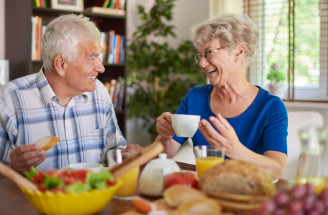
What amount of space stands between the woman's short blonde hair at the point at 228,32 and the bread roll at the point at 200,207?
1228 millimetres

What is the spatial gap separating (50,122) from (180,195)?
1107 millimetres

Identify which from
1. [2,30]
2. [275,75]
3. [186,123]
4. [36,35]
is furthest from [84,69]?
[275,75]

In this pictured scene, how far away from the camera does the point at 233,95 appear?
6.50 feet

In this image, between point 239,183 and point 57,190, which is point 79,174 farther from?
point 239,183

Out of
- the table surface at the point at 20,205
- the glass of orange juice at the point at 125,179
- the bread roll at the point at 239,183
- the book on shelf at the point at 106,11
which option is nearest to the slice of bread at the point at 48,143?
the table surface at the point at 20,205

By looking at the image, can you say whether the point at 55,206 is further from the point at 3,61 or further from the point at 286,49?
the point at 286,49

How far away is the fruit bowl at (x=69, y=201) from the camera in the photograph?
89 cm

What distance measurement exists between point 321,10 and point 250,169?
2875mm

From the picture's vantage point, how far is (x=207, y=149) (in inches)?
50.0

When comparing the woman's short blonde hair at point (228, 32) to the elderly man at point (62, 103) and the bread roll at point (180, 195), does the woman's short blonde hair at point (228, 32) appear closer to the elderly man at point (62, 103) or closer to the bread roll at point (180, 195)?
the elderly man at point (62, 103)

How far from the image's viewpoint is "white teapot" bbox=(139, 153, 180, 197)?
3.63ft

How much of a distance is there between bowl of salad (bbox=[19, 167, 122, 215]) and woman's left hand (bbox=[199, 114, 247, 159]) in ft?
1.72

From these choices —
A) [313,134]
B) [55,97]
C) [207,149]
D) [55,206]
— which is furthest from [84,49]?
[313,134]

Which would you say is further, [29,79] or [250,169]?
[29,79]
